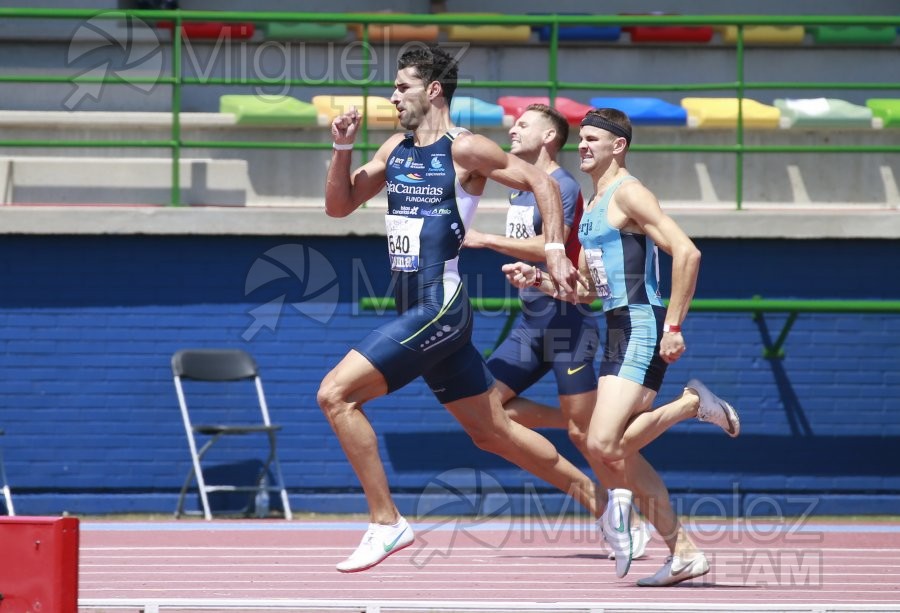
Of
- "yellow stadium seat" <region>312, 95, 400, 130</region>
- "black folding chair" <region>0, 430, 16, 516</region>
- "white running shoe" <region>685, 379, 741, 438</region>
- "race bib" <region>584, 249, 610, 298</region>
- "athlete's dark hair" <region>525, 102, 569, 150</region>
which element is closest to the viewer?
"race bib" <region>584, 249, 610, 298</region>

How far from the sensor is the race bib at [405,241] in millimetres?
6992

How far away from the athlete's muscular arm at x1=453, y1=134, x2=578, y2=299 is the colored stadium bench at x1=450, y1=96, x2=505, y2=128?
17.1ft

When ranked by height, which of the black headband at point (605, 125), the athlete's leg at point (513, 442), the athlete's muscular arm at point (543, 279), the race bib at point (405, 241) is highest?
the black headband at point (605, 125)

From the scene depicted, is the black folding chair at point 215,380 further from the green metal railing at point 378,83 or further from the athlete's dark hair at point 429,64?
the athlete's dark hair at point 429,64

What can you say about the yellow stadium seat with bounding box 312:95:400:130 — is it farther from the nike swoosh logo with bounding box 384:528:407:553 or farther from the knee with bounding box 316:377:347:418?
the nike swoosh logo with bounding box 384:528:407:553

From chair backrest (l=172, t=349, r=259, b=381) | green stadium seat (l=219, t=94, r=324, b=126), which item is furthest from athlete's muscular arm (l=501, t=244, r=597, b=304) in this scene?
green stadium seat (l=219, t=94, r=324, b=126)

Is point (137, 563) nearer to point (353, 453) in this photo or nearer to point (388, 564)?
point (388, 564)

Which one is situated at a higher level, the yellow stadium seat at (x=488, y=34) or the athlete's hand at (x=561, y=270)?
the yellow stadium seat at (x=488, y=34)

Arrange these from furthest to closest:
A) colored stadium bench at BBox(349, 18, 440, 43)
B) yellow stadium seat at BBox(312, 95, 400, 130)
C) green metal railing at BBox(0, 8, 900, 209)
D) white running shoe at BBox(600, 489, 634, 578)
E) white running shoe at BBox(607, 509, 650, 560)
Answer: colored stadium bench at BBox(349, 18, 440, 43) → yellow stadium seat at BBox(312, 95, 400, 130) → green metal railing at BBox(0, 8, 900, 209) → white running shoe at BBox(607, 509, 650, 560) → white running shoe at BBox(600, 489, 634, 578)

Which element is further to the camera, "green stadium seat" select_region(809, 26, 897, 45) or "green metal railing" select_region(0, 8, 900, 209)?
"green stadium seat" select_region(809, 26, 897, 45)

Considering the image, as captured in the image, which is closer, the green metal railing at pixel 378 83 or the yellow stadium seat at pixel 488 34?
the green metal railing at pixel 378 83

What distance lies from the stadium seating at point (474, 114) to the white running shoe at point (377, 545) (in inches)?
236

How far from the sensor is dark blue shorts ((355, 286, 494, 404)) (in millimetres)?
6738

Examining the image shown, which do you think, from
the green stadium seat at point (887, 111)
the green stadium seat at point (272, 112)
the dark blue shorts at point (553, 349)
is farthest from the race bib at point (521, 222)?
the green stadium seat at point (887, 111)
